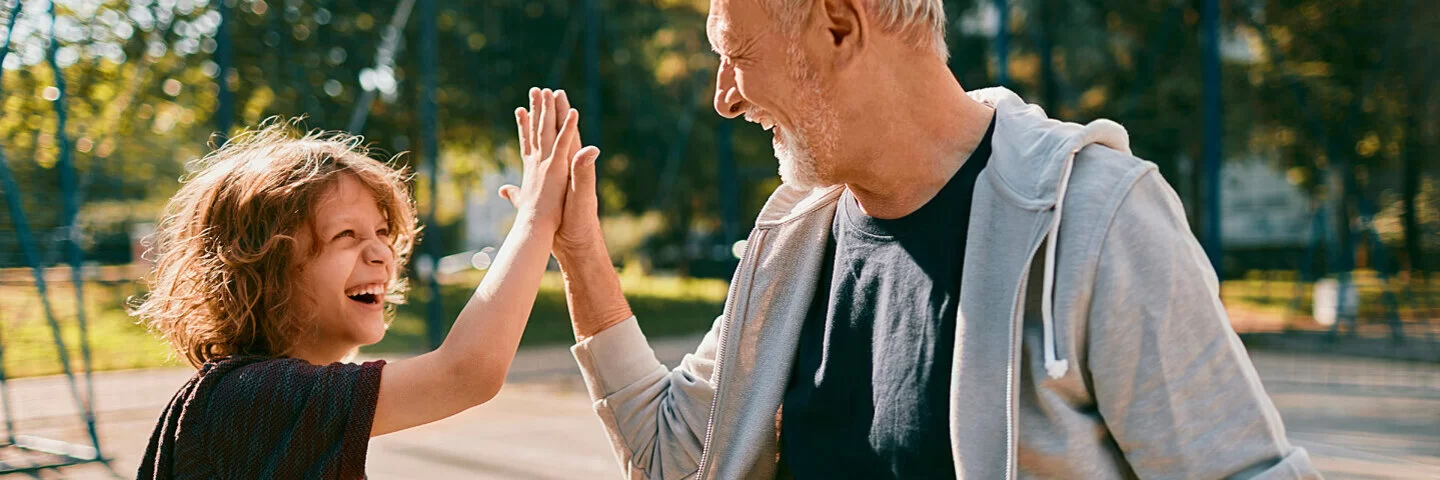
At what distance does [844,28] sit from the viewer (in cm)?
162

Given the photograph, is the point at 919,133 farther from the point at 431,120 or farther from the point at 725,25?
the point at 431,120

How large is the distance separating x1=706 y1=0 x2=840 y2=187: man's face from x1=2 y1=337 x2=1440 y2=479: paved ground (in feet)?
12.2

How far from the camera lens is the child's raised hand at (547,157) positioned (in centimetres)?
184

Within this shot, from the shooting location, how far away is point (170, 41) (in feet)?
23.4

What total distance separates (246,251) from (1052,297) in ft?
3.70

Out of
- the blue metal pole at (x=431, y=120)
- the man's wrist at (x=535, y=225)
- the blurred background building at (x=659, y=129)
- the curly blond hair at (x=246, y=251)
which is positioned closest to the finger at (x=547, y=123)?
the man's wrist at (x=535, y=225)

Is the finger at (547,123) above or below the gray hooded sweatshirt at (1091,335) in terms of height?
above

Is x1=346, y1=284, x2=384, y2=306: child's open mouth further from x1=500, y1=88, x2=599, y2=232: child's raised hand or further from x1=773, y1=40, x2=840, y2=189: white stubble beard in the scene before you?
x1=773, y1=40, x2=840, y2=189: white stubble beard

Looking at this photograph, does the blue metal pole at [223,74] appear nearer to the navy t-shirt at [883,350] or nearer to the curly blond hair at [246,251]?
the curly blond hair at [246,251]

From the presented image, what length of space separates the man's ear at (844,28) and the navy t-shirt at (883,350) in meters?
0.21

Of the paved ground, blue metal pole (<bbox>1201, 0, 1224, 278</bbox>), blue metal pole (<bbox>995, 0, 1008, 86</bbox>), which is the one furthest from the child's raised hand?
blue metal pole (<bbox>995, 0, 1008, 86</bbox>)

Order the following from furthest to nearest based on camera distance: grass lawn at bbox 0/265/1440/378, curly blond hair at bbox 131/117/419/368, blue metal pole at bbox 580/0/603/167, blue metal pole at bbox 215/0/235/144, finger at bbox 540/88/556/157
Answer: blue metal pole at bbox 580/0/603/167, blue metal pole at bbox 215/0/235/144, grass lawn at bbox 0/265/1440/378, finger at bbox 540/88/556/157, curly blond hair at bbox 131/117/419/368

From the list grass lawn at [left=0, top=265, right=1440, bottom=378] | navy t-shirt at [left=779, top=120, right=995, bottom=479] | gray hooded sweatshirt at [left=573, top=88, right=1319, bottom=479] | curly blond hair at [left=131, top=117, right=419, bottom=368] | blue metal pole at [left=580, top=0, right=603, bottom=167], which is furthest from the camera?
blue metal pole at [left=580, top=0, right=603, bottom=167]

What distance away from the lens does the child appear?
1628mm
